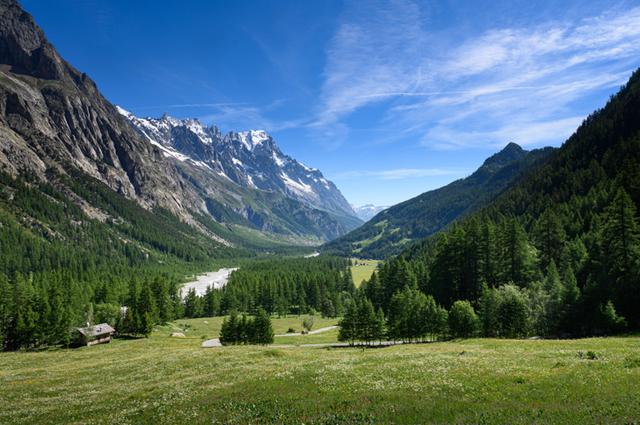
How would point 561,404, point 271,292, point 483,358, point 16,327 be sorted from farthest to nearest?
Result: point 271,292, point 16,327, point 483,358, point 561,404

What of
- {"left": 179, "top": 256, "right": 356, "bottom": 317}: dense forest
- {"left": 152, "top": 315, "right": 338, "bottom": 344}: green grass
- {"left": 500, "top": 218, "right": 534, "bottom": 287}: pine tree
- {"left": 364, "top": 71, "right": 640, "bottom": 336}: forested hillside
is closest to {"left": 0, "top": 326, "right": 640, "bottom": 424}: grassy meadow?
{"left": 364, "top": 71, "right": 640, "bottom": 336}: forested hillside

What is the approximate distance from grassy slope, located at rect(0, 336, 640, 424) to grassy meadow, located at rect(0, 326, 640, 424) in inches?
2.9

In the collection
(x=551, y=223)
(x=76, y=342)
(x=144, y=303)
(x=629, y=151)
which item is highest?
(x=629, y=151)

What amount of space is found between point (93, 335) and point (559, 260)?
108098mm

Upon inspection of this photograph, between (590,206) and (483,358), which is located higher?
(590,206)

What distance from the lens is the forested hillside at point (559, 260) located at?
5188cm

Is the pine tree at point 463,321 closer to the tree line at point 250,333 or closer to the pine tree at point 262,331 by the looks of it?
the pine tree at point 262,331

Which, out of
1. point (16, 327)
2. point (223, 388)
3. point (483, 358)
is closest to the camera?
point (223, 388)

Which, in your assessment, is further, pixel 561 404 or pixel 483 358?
pixel 483 358

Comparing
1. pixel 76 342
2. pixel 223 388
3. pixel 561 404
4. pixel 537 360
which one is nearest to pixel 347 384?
pixel 223 388

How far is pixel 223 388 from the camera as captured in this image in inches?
1156

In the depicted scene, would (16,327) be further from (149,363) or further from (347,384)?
(347,384)

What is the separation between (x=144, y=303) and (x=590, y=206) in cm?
12937

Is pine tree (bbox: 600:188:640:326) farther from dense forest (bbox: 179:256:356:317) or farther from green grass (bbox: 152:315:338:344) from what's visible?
dense forest (bbox: 179:256:356:317)
